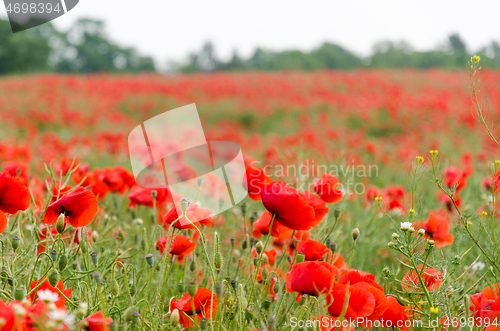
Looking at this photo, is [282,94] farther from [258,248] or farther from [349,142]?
[258,248]

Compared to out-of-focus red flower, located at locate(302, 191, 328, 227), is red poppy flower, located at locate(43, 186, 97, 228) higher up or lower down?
higher up

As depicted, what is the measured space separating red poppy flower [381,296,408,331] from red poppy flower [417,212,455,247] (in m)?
0.44

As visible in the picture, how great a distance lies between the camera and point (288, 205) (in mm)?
896

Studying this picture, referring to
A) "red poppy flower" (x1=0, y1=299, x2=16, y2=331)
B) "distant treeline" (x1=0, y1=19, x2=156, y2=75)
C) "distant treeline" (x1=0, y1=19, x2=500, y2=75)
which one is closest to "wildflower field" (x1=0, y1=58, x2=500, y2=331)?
"red poppy flower" (x1=0, y1=299, x2=16, y2=331)

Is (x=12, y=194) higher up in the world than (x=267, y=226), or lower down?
higher up

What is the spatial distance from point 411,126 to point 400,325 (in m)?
6.57

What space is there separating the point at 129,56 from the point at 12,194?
43.4 meters

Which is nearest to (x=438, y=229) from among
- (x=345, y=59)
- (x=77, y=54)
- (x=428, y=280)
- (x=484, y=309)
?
(x=428, y=280)

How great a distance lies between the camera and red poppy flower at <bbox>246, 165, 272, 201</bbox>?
3.34 feet

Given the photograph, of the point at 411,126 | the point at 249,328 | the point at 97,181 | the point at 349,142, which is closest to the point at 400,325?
the point at 249,328

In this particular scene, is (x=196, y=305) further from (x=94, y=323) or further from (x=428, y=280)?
(x=428, y=280)

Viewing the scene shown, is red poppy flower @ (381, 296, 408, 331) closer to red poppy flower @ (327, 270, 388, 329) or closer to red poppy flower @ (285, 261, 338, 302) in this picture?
red poppy flower @ (327, 270, 388, 329)

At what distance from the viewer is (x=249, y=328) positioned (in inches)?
33.8

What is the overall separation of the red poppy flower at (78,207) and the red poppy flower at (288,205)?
38 cm
